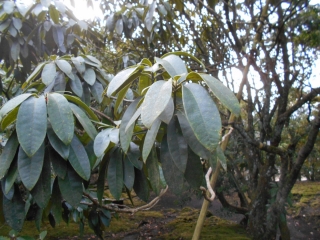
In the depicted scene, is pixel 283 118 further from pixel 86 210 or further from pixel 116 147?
pixel 116 147

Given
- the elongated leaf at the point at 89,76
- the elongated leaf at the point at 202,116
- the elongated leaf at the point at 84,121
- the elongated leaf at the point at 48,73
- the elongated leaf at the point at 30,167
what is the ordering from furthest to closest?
1. the elongated leaf at the point at 89,76
2. the elongated leaf at the point at 48,73
3. the elongated leaf at the point at 84,121
4. the elongated leaf at the point at 30,167
5. the elongated leaf at the point at 202,116

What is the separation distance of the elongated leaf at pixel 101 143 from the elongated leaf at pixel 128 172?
0.31 feet

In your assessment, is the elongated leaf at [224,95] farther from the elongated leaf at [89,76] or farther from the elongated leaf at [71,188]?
the elongated leaf at [89,76]

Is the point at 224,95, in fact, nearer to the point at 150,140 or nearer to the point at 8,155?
the point at 150,140

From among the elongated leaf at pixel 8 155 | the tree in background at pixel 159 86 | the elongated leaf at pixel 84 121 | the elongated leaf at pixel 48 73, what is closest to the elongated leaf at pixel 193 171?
the tree in background at pixel 159 86

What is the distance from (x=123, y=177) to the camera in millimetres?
782

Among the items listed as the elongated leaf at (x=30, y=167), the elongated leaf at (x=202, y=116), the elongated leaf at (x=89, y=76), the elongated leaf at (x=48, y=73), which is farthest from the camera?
the elongated leaf at (x=89, y=76)

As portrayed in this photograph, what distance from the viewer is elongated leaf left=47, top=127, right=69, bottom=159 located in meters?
0.67

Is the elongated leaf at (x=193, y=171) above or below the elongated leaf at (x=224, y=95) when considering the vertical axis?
below

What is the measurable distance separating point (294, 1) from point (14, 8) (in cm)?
217

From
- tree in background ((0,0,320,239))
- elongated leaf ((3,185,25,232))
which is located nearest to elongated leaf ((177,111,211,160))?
tree in background ((0,0,320,239))

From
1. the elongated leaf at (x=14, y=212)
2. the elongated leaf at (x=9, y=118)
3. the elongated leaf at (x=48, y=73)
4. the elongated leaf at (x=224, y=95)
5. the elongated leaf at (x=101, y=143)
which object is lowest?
the elongated leaf at (x=14, y=212)

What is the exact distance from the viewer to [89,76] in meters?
1.14

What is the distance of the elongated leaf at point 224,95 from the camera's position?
0.56 meters
